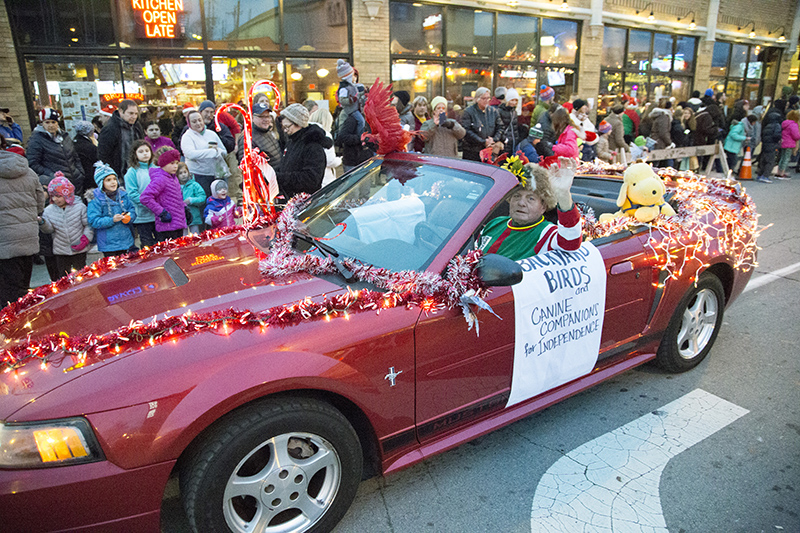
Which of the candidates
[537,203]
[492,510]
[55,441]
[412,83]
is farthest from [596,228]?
[412,83]

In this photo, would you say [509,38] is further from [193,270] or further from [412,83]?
[193,270]

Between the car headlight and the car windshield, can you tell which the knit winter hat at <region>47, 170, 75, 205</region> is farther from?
the car headlight

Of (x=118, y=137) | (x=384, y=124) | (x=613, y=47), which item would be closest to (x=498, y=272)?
(x=384, y=124)

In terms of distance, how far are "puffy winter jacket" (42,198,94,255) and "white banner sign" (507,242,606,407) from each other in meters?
4.43

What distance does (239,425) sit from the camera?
204cm

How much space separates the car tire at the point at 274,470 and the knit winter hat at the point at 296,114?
371 centimetres

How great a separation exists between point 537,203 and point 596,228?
699 mm

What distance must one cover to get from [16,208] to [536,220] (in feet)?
14.2

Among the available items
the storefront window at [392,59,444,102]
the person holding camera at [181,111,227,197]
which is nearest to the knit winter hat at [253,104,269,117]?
the person holding camera at [181,111,227,197]

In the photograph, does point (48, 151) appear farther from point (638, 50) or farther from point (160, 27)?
point (638, 50)

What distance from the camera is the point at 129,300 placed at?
97.6 inches

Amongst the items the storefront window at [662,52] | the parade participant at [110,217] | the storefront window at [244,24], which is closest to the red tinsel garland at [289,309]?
the parade participant at [110,217]

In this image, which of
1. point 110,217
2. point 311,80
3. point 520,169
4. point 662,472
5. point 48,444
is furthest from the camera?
point 311,80

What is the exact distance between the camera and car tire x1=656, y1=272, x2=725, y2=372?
3.66 meters
